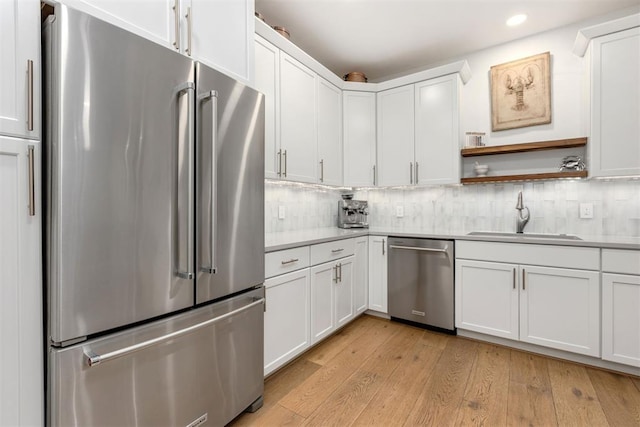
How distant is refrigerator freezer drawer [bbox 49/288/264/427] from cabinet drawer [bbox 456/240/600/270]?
5.99ft

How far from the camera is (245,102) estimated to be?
1.58 meters

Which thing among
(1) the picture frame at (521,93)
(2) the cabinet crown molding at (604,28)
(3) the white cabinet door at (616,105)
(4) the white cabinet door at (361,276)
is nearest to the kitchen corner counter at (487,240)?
(4) the white cabinet door at (361,276)

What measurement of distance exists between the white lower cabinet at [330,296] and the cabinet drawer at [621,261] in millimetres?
1818

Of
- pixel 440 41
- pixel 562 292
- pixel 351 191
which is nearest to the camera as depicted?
pixel 562 292

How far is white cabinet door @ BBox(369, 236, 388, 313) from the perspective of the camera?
119 inches

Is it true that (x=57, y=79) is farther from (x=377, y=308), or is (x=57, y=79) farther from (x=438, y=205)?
(x=438, y=205)

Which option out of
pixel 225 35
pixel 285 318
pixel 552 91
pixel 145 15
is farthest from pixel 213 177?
pixel 552 91

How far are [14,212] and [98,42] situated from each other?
0.61 metres

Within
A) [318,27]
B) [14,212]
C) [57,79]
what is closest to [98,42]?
[57,79]

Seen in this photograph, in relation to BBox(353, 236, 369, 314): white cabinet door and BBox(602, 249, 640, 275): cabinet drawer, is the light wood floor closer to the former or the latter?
BBox(353, 236, 369, 314): white cabinet door

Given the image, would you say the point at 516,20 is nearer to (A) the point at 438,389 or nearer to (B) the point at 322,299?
(B) the point at 322,299

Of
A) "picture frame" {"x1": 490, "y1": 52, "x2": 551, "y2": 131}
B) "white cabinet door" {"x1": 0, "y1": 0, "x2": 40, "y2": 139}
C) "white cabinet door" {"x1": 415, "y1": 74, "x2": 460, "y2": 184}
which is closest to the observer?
"white cabinet door" {"x1": 0, "y1": 0, "x2": 40, "y2": 139}

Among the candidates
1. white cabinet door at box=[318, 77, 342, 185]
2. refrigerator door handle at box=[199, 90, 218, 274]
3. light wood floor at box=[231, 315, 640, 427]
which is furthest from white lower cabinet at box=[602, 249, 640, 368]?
refrigerator door handle at box=[199, 90, 218, 274]

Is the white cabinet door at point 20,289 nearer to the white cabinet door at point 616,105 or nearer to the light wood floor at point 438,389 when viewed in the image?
the light wood floor at point 438,389
